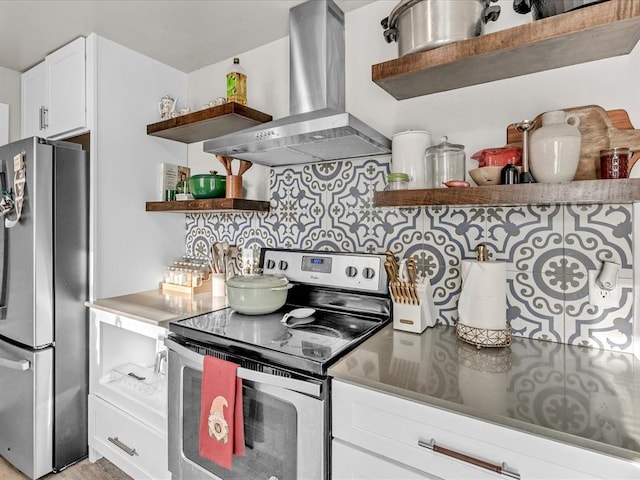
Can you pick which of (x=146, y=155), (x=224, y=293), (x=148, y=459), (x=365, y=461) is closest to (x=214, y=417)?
(x=365, y=461)

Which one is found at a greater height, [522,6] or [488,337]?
[522,6]

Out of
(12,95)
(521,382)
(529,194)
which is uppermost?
(12,95)

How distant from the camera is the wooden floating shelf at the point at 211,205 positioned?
5.95 feet

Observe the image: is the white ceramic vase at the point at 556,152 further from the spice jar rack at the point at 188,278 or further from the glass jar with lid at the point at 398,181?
the spice jar rack at the point at 188,278

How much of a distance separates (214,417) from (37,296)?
1.18 metres

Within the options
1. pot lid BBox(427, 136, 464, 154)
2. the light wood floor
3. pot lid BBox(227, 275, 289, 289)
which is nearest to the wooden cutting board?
pot lid BBox(427, 136, 464, 154)

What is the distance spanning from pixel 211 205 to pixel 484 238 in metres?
1.32

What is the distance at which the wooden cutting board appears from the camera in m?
1.14

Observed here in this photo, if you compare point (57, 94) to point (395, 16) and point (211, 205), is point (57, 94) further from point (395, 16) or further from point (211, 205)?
point (395, 16)

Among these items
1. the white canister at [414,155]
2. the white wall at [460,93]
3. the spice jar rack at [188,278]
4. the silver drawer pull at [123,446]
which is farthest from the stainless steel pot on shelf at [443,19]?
the silver drawer pull at [123,446]

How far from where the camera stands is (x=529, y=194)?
3.49 feet

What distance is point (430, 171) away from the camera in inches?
54.6

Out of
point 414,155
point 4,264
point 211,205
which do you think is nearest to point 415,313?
point 414,155

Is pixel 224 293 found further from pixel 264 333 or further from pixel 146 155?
pixel 146 155
